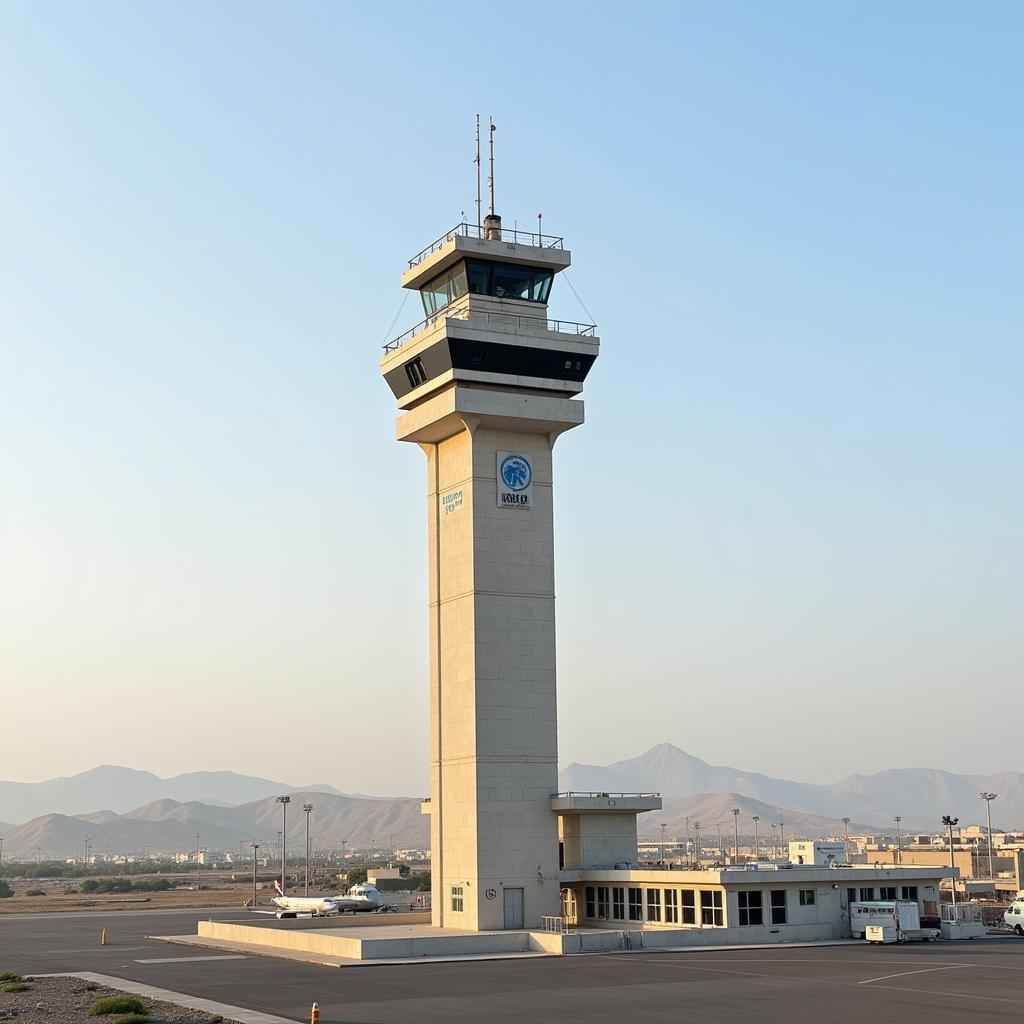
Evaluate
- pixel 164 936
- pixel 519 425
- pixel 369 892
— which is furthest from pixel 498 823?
pixel 369 892

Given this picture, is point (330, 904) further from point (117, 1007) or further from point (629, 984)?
point (117, 1007)

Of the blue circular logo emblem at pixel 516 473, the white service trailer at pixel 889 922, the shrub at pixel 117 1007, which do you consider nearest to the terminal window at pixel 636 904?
the white service trailer at pixel 889 922

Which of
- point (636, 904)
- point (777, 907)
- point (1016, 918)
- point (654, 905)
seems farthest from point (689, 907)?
point (1016, 918)

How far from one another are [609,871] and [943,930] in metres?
16.6

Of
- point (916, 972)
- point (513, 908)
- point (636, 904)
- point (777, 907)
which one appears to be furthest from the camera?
point (636, 904)

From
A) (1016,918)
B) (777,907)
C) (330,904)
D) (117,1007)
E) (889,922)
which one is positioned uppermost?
(777,907)

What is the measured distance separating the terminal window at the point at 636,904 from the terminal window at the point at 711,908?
3.94 metres

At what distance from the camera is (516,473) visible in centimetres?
6956

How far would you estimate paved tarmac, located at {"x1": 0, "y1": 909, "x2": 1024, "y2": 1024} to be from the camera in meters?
38.0

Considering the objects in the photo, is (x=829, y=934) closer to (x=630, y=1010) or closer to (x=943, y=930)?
(x=943, y=930)

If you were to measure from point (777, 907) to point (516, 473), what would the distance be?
24.9 meters

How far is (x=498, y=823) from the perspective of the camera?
2569 inches

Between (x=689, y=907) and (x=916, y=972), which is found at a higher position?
(x=689, y=907)

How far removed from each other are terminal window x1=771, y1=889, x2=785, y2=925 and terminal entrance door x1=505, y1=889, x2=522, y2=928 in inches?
475
